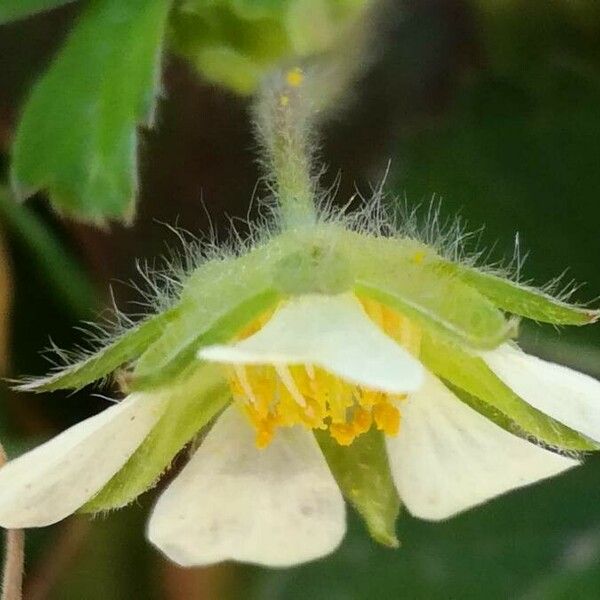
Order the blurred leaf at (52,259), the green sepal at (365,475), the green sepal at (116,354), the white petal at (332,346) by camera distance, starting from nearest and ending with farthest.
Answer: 1. the white petal at (332,346)
2. the green sepal at (116,354)
3. the green sepal at (365,475)
4. the blurred leaf at (52,259)

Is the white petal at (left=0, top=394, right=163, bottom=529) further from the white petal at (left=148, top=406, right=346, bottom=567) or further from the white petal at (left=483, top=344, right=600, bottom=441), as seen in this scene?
the white petal at (left=483, top=344, right=600, bottom=441)

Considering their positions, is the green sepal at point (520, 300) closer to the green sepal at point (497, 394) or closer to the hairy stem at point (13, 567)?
the green sepal at point (497, 394)

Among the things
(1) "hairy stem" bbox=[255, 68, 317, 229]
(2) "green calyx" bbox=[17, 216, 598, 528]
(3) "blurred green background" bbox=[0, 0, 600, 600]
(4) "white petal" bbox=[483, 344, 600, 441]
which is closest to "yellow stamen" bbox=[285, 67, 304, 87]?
(1) "hairy stem" bbox=[255, 68, 317, 229]

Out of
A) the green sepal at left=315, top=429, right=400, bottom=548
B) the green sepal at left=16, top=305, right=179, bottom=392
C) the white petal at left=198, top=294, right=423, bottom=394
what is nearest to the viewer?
the white petal at left=198, top=294, right=423, bottom=394

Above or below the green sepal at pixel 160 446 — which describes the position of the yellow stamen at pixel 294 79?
above

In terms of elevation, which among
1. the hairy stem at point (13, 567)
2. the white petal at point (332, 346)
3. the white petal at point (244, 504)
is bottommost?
the hairy stem at point (13, 567)

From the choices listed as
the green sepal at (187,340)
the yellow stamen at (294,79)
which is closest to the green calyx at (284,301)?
the green sepal at (187,340)

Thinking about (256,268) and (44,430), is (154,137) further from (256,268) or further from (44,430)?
(256,268)
